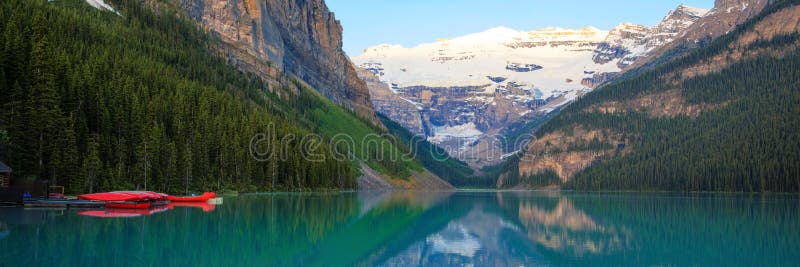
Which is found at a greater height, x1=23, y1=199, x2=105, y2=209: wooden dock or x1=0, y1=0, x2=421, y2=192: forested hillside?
x1=0, y1=0, x2=421, y2=192: forested hillside

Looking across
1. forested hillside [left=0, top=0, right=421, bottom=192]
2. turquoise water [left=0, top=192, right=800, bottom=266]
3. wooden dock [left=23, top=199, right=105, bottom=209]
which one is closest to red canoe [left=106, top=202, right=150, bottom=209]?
wooden dock [left=23, top=199, right=105, bottom=209]

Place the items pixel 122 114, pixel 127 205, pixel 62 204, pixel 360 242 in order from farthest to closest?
pixel 122 114 < pixel 127 205 < pixel 62 204 < pixel 360 242

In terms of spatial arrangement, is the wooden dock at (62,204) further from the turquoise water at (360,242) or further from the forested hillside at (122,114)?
the forested hillside at (122,114)

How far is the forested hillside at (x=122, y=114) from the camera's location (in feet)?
222

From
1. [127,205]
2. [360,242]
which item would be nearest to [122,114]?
[127,205]

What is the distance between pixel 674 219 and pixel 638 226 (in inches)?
422

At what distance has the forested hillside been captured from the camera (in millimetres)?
67812

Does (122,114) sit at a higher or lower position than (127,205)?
higher

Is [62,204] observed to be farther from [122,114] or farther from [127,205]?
[122,114]

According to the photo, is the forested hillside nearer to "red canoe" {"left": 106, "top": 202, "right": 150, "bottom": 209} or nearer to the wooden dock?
the wooden dock

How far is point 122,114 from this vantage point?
277 feet

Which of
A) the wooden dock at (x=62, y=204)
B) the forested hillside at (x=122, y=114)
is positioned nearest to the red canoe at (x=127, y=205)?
the wooden dock at (x=62, y=204)

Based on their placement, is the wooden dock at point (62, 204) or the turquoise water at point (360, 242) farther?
the wooden dock at point (62, 204)

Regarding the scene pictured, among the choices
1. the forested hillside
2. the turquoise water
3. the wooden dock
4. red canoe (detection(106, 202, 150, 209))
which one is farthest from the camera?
the forested hillside
